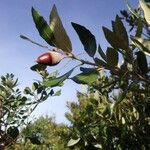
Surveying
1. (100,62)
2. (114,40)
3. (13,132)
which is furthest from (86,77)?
(13,132)

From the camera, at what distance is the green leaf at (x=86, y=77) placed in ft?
6.12

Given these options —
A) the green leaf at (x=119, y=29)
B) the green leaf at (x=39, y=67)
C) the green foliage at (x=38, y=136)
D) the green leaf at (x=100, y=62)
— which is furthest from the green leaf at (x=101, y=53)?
the green foliage at (x=38, y=136)

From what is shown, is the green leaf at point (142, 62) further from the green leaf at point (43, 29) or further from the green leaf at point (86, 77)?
the green leaf at point (43, 29)

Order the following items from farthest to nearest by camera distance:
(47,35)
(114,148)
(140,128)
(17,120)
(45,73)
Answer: (45,73) < (17,120) < (114,148) < (140,128) < (47,35)

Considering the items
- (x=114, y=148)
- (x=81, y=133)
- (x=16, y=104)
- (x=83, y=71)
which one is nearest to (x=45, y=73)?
(x=16, y=104)

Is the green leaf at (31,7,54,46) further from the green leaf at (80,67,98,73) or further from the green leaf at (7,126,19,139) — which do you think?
the green leaf at (7,126,19,139)

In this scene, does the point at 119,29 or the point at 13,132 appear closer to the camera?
the point at 119,29

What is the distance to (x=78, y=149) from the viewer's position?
18.2ft

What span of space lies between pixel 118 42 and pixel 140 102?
3.08 meters

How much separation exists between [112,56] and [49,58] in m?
0.35

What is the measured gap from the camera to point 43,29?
1.86 meters

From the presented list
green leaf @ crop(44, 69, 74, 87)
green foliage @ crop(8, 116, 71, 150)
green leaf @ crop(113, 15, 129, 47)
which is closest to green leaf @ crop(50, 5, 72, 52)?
green leaf @ crop(44, 69, 74, 87)

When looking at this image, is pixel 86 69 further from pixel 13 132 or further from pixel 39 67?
pixel 13 132

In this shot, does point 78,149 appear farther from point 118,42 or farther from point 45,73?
point 118,42
